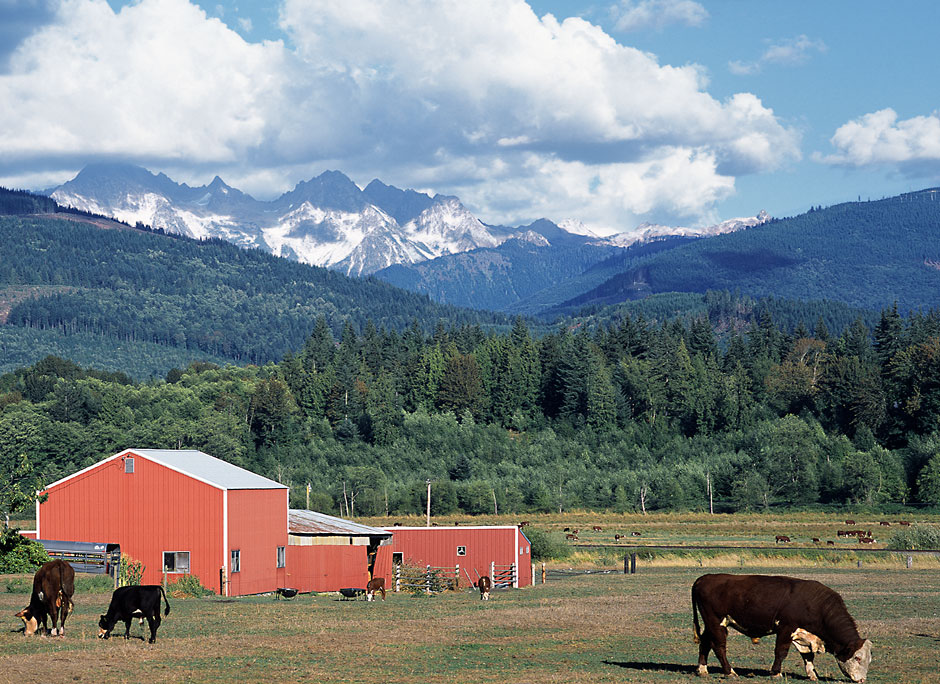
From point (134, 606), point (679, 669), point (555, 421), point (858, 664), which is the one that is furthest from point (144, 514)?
point (555, 421)

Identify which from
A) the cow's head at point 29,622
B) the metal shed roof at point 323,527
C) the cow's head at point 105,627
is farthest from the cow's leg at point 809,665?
the metal shed roof at point 323,527

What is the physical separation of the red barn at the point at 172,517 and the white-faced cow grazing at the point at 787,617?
103 ft

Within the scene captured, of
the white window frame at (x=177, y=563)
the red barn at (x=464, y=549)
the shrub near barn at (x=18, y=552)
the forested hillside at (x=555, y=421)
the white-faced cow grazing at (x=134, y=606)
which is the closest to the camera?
the white-faced cow grazing at (x=134, y=606)

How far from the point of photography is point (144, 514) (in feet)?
170

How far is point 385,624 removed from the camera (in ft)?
116

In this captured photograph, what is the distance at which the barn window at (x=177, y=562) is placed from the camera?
2005 inches

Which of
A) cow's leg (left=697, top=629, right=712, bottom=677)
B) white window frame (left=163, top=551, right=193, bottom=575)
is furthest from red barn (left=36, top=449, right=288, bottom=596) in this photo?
cow's leg (left=697, top=629, right=712, bottom=677)

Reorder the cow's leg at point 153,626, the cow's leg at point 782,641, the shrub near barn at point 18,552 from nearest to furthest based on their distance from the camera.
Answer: the cow's leg at point 782,641 → the cow's leg at point 153,626 → the shrub near barn at point 18,552

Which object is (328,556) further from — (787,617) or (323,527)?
(787,617)

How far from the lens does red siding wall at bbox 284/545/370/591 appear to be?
5512 cm

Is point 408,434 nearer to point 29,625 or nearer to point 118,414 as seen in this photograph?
point 118,414

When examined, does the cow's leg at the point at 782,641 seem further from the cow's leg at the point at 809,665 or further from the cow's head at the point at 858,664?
the cow's head at the point at 858,664

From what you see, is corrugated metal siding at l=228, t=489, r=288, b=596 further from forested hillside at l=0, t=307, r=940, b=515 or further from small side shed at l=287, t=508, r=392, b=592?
forested hillside at l=0, t=307, r=940, b=515

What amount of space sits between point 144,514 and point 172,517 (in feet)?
4.30
